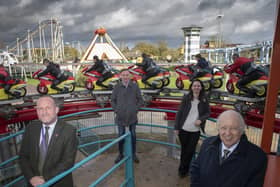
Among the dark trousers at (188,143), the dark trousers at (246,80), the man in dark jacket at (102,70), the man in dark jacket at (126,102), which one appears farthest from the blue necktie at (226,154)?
the man in dark jacket at (102,70)

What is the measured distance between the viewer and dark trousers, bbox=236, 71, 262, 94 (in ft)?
13.0

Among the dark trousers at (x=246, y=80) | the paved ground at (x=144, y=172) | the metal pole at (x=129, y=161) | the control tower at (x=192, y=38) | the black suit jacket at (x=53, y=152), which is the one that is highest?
the control tower at (x=192, y=38)

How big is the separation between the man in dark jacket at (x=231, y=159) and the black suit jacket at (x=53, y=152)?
2.97 ft

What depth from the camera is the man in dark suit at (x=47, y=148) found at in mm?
1414

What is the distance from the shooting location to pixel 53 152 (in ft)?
4.64

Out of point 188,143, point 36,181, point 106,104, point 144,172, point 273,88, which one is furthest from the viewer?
point 106,104

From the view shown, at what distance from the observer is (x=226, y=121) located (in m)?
1.30

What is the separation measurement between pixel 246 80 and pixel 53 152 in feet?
12.3

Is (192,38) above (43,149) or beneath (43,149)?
above

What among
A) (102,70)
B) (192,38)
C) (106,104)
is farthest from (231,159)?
(192,38)

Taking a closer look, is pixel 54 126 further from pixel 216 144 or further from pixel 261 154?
pixel 261 154

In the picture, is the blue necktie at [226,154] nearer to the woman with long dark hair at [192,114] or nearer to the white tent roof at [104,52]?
the woman with long dark hair at [192,114]

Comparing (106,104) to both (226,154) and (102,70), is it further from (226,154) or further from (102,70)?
(226,154)

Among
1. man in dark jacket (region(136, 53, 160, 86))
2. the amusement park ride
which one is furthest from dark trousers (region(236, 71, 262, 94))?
man in dark jacket (region(136, 53, 160, 86))
